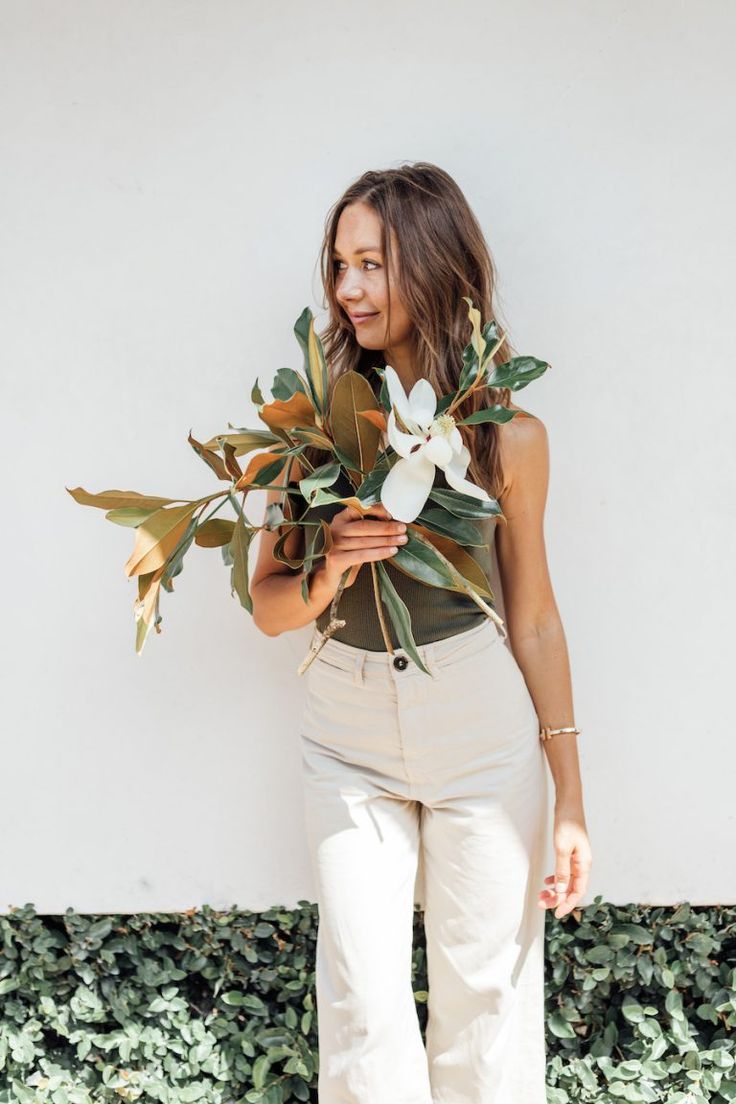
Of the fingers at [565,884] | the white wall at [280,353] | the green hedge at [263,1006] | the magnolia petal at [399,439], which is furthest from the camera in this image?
the green hedge at [263,1006]

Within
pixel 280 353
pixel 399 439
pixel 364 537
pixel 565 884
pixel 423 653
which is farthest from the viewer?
pixel 280 353

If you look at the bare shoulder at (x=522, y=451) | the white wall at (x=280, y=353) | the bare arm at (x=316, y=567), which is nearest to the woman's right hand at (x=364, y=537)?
the bare arm at (x=316, y=567)

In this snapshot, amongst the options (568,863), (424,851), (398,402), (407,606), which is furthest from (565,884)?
(398,402)

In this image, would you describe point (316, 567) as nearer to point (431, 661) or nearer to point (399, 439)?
point (431, 661)

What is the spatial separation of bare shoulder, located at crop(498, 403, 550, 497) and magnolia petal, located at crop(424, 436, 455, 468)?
0.38 meters

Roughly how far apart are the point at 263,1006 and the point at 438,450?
1396 millimetres

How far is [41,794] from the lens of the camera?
2119 mm

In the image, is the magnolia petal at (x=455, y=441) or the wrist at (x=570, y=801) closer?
the magnolia petal at (x=455, y=441)

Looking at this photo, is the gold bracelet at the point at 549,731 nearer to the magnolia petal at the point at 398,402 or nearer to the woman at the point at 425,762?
the woman at the point at 425,762

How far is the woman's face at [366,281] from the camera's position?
5.49 ft

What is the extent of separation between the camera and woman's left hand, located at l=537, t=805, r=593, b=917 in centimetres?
174

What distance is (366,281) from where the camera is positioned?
5.52 ft

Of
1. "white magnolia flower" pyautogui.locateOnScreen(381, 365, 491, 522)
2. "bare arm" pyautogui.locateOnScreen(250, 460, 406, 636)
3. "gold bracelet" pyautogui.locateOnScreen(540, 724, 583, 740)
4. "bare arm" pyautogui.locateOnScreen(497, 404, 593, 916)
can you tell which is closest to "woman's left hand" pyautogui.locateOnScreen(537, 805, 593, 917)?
"bare arm" pyautogui.locateOnScreen(497, 404, 593, 916)

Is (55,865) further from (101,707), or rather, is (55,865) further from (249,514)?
(249,514)
